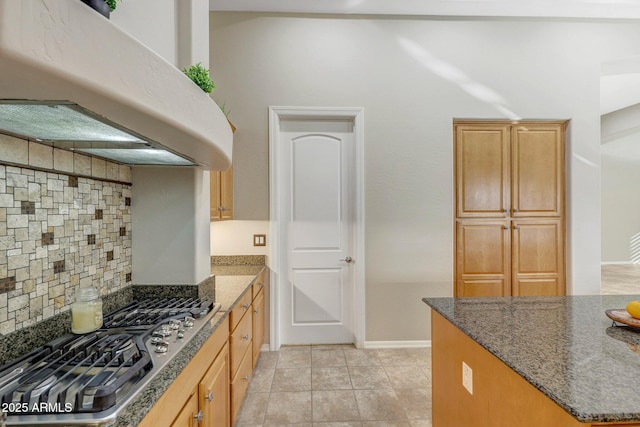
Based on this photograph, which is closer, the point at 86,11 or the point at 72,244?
the point at 86,11

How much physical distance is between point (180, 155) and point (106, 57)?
0.76m

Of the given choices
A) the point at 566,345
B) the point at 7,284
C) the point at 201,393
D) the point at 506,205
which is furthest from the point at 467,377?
the point at 506,205

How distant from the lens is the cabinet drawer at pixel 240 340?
188 centimetres

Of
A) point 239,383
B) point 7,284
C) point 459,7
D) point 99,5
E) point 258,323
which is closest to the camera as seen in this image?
point 99,5

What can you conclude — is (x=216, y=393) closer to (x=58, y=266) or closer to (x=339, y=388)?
(x=58, y=266)

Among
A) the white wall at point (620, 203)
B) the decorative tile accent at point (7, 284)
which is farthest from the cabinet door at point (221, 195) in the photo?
the white wall at point (620, 203)

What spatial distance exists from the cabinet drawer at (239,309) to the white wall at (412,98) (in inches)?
39.3

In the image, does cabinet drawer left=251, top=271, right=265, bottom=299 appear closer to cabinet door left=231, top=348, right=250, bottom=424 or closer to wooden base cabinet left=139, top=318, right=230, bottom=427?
cabinet door left=231, top=348, right=250, bottom=424

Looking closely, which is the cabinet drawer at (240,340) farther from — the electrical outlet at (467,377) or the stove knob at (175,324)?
the electrical outlet at (467,377)

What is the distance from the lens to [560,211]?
3.34m

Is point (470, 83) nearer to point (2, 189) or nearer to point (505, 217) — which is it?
point (505, 217)

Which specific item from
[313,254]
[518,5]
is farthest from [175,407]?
[518,5]

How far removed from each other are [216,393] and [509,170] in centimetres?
333

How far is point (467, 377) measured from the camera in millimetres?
1395
